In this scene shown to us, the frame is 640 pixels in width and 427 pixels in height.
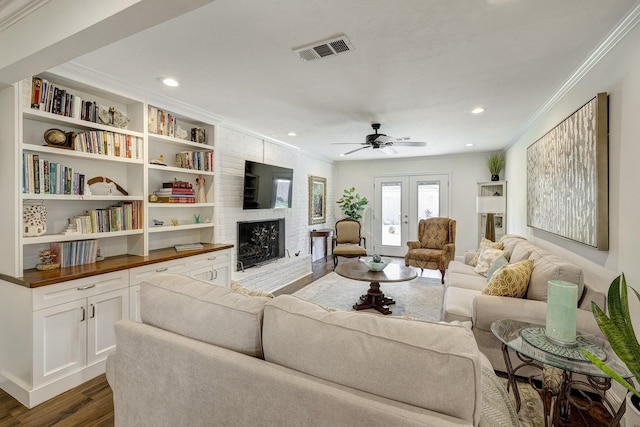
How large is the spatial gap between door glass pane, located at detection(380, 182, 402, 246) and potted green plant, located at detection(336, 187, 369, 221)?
0.50 m

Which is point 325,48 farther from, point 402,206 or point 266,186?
point 402,206

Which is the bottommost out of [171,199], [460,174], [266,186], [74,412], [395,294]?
[74,412]

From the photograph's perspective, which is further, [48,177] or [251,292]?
[48,177]

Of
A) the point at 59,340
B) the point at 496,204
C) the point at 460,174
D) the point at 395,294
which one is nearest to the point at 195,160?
the point at 59,340

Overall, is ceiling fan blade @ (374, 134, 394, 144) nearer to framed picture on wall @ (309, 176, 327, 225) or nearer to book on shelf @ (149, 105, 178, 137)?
book on shelf @ (149, 105, 178, 137)

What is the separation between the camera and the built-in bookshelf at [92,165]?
2152mm

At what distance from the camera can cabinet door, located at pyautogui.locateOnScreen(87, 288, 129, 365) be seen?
2289mm

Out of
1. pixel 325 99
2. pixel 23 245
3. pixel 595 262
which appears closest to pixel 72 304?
pixel 23 245

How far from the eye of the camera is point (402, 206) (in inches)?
282

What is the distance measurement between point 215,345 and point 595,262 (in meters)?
2.65

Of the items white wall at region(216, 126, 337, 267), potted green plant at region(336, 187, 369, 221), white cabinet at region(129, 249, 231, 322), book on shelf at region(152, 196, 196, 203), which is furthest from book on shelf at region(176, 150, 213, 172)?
potted green plant at region(336, 187, 369, 221)

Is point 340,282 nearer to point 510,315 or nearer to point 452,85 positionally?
point 510,315

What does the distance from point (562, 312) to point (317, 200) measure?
18.0ft

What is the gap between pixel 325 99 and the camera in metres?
3.09
